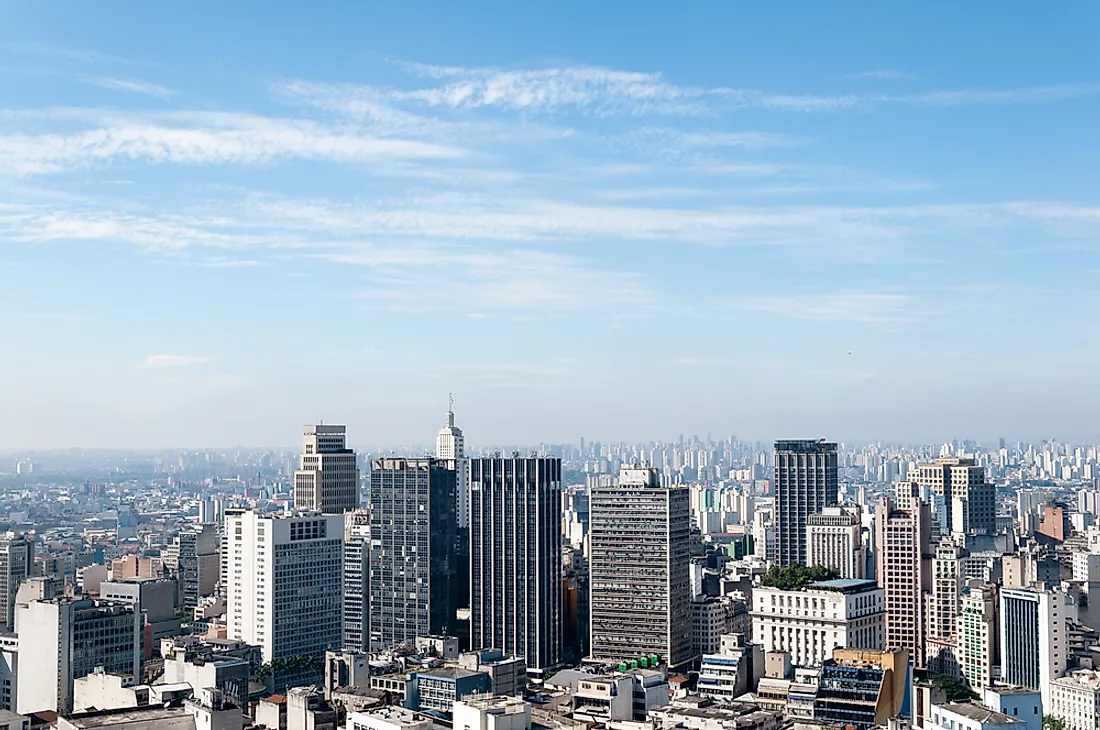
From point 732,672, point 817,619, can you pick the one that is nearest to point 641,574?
point 817,619

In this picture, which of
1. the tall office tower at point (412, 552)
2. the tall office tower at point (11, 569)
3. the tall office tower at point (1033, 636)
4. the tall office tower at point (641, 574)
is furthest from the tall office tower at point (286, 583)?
the tall office tower at point (1033, 636)

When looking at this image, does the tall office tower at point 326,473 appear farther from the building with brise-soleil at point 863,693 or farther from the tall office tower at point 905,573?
the building with brise-soleil at point 863,693

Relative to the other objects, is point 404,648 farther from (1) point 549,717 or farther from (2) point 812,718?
(2) point 812,718

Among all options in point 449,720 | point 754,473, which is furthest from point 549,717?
point 754,473

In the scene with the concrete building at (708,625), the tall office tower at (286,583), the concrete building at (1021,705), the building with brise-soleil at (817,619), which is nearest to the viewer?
the concrete building at (1021,705)

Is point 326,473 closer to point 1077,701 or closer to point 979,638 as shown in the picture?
point 979,638

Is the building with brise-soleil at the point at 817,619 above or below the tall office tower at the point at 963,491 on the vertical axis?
below

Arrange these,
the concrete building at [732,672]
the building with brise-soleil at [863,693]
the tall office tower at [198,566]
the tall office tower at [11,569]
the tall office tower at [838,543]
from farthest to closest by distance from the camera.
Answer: the tall office tower at [198,566]
the tall office tower at [838,543]
the tall office tower at [11,569]
the concrete building at [732,672]
the building with brise-soleil at [863,693]

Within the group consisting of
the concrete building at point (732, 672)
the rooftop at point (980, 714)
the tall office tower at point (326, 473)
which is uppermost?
the tall office tower at point (326, 473)
